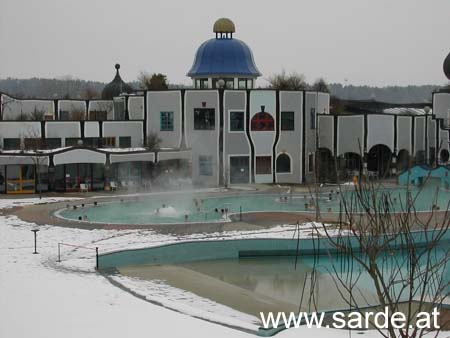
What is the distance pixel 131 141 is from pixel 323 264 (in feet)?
66.7

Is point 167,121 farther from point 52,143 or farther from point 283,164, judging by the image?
point 283,164

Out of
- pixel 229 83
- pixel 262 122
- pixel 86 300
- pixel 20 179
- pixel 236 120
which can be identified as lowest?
pixel 86 300

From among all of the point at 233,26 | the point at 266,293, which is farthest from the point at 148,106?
the point at 266,293

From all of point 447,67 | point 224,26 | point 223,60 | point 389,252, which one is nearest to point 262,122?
point 223,60

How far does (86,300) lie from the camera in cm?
1539

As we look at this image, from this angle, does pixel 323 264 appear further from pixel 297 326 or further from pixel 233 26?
pixel 233 26

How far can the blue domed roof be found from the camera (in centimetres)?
4256

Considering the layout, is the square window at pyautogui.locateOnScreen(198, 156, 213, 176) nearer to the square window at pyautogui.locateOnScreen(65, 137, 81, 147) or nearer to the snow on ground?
the square window at pyautogui.locateOnScreen(65, 137, 81, 147)

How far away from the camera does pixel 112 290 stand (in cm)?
1655

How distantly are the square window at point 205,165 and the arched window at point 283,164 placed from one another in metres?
3.82

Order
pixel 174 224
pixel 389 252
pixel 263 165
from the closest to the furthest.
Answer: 1. pixel 389 252
2. pixel 174 224
3. pixel 263 165

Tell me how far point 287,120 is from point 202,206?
11313mm

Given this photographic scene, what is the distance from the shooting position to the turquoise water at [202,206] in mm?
26906

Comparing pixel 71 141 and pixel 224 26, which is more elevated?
pixel 224 26
